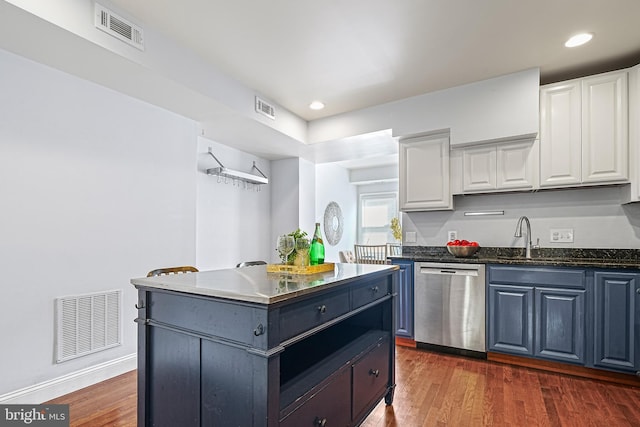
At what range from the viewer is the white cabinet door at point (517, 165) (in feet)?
9.90

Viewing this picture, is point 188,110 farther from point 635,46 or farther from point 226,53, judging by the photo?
point 635,46

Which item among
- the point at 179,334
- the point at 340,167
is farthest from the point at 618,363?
the point at 340,167

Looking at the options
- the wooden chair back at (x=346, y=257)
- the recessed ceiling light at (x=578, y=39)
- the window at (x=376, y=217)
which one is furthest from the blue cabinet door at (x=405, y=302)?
the window at (x=376, y=217)

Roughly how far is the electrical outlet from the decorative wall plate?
3950 millimetres

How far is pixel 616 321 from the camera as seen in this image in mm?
2461

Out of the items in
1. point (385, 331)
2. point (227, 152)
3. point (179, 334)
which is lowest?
point (385, 331)

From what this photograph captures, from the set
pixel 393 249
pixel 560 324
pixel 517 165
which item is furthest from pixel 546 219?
pixel 393 249

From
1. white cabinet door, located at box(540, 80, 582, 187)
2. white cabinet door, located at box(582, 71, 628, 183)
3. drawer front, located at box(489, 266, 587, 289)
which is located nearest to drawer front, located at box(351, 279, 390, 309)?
drawer front, located at box(489, 266, 587, 289)

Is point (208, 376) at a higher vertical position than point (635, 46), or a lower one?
lower

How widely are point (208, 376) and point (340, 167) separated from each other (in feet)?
20.1

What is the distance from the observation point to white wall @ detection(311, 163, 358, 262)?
249 inches

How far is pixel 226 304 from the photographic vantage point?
4.04ft

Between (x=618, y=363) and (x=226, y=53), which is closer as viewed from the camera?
(x=618, y=363)

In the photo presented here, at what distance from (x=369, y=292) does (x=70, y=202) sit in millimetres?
2251
